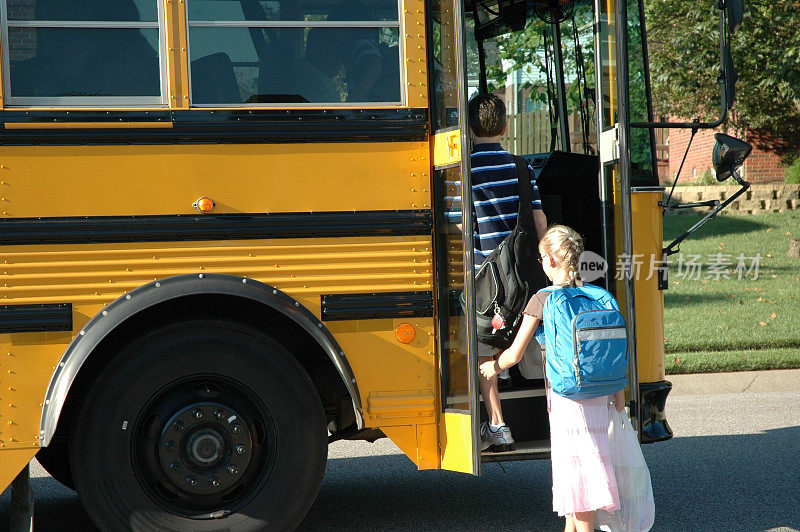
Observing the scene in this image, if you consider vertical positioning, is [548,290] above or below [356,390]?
above

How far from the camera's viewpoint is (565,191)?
4.91 metres

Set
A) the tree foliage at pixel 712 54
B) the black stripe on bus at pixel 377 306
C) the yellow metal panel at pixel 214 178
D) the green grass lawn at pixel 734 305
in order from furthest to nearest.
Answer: the tree foliage at pixel 712 54 < the green grass lawn at pixel 734 305 < the black stripe on bus at pixel 377 306 < the yellow metal panel at pixel 214 178

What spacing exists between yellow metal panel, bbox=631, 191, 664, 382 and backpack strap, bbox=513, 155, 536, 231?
513 millimetres

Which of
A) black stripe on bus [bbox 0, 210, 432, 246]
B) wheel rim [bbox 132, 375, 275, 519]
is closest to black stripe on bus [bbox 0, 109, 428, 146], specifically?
black stripe on bus [bbox 0, 210, 432, 246]

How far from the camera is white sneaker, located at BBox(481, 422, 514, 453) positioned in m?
3.92

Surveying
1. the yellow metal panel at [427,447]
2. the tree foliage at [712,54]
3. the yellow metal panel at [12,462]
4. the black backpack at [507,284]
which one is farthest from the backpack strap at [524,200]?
the tree foliage at [712,54]

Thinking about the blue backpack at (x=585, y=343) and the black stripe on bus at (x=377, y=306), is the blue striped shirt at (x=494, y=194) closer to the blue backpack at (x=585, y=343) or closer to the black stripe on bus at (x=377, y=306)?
the black stripe on bus at (x=377, y=306)

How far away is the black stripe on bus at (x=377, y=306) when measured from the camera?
146 inches

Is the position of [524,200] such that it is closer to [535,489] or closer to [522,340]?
[522,340]

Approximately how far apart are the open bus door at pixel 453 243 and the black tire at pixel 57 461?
1820 millimetres

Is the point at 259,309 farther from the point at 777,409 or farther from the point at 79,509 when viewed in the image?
the point at 777,409

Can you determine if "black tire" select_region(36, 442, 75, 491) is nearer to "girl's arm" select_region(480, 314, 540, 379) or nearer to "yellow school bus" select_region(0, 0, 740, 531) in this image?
"yellow school bus" select_region(0, 0, 740, 531)

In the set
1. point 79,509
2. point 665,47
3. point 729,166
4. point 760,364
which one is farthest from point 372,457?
point 665,47

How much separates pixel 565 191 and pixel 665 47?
11386mm
